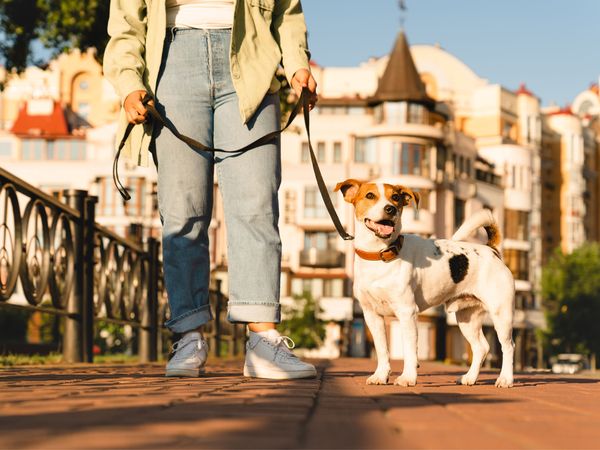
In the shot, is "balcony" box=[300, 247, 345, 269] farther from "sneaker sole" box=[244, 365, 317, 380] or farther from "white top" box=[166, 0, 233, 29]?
"sneaker sole" box=[244, 365, 317, 380]

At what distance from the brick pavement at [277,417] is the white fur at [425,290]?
0.81m

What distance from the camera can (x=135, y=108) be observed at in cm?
632

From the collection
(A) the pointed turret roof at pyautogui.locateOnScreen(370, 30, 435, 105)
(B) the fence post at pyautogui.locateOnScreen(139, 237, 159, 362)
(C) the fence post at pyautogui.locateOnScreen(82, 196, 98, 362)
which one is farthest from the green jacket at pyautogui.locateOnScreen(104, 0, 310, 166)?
(A) the pointed turret roof at pyautogui.locateOnScreen(370, 30, 435, 105)

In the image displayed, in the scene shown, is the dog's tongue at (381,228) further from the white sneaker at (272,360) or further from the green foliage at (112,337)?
the green foliage at (112,337)

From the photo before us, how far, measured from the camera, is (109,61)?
259 inches

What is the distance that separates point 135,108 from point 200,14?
0.65m

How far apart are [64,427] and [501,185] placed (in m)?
84.5

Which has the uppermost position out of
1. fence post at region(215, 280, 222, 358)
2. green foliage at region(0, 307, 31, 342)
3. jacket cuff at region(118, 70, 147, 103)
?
jacket cuff at region(118, 70, 147, 103)

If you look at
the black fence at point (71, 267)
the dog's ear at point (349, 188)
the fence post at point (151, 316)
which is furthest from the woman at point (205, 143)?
the fence post at point (151, 316)

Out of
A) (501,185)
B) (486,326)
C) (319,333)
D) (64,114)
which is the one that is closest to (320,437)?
(319,333)

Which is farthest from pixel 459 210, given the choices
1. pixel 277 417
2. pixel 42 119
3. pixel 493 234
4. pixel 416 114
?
pixel 277 417

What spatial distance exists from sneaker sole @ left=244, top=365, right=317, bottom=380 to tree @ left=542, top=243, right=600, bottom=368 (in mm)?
69452

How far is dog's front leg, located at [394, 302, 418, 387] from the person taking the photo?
20.2 feet

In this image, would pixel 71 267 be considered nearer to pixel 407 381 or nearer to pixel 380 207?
pixel 380 207
